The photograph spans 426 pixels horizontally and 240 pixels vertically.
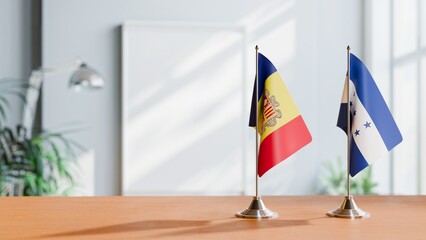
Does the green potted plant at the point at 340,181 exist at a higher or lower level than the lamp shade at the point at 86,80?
lower

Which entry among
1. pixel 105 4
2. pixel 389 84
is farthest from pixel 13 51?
pixel 389 84

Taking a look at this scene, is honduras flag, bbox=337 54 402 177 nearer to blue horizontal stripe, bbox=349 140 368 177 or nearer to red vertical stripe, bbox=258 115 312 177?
blue horizontal stripe, bbox=349 140 368 177

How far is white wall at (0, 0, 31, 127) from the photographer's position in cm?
532

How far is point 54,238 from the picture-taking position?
134 cm

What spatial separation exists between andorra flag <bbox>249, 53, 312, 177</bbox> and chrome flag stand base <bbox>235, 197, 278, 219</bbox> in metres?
0.08

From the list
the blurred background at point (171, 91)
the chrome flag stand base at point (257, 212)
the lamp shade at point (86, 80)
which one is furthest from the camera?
the blurred background at point (171, 91)

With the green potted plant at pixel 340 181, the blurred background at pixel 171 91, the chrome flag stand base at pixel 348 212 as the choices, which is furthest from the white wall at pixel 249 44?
the chrome flag stand base at pixel 348 212

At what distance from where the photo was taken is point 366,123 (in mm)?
1651

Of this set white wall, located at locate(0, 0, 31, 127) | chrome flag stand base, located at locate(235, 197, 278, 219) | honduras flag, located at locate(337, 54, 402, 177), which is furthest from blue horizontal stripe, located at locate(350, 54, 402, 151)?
white wall, located at locate(0, 0, 31, 127)

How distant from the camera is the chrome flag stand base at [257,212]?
1.56 m

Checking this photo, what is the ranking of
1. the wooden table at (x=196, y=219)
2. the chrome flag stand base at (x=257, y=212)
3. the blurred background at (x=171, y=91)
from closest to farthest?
the wooden table at (x=196, y=219)
the chrome flag stand base at (x=257, y=212)
the blurred background at (x=171, y=91)

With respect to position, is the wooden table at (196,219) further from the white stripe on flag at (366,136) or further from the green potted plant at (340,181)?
the green potted plant at (340,181)

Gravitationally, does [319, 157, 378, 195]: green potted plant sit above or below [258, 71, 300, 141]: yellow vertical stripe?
below

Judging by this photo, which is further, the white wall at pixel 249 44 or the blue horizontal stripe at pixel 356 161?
the white wall at pixel 249 44
